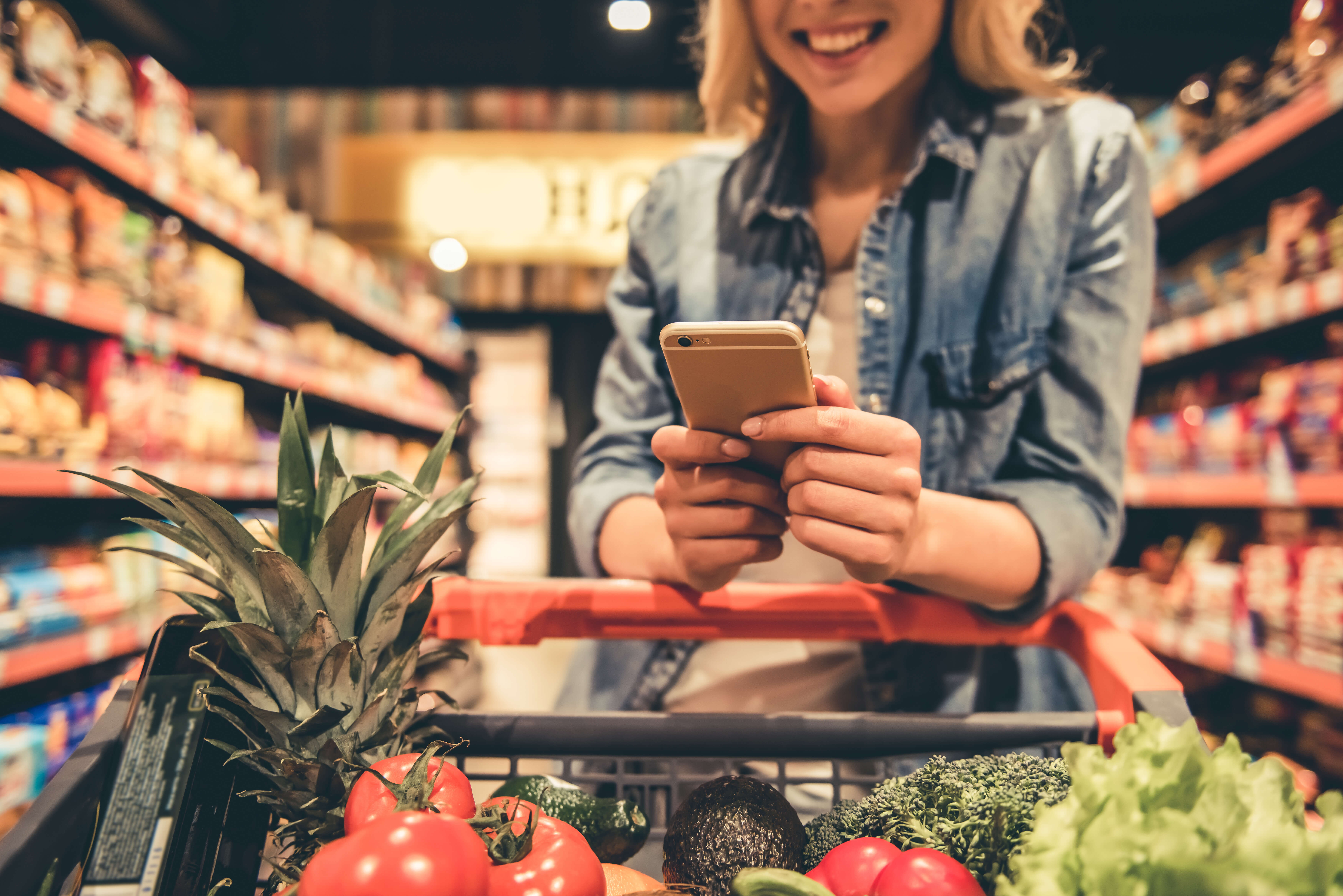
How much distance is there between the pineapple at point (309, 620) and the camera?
63 centimetres

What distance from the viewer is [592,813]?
27.3 inches

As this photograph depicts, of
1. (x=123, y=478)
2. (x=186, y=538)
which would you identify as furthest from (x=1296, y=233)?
(x=123, y=478)

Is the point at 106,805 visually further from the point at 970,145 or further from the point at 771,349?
the point at 970,145

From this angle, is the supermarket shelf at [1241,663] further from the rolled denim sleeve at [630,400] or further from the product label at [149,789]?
the product label at [149,789]

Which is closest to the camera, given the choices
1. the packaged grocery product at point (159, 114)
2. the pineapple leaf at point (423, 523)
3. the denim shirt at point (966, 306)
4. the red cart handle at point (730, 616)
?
the pineapple leaf at point (423, 523)

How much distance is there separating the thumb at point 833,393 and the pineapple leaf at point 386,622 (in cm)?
39

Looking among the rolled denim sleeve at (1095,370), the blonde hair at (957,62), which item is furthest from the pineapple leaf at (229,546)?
the blonde hair at (957,62)

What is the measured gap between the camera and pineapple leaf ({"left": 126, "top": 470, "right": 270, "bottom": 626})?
63cm

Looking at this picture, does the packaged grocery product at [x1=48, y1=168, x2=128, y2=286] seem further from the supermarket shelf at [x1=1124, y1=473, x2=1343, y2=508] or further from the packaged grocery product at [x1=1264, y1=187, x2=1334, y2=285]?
the packaged grocery product at [x1=1264, y1=187, x2=1334, y2=285]

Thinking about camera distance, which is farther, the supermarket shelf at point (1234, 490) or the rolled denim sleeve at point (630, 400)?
the supermarket shelf at point (1234, 490)

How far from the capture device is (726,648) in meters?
1.14

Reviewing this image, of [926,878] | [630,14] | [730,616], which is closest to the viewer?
[926,878]

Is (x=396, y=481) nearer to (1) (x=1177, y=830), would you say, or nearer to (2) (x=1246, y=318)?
(1) (x=1177, y=830)

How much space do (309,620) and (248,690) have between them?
0.08 meters
